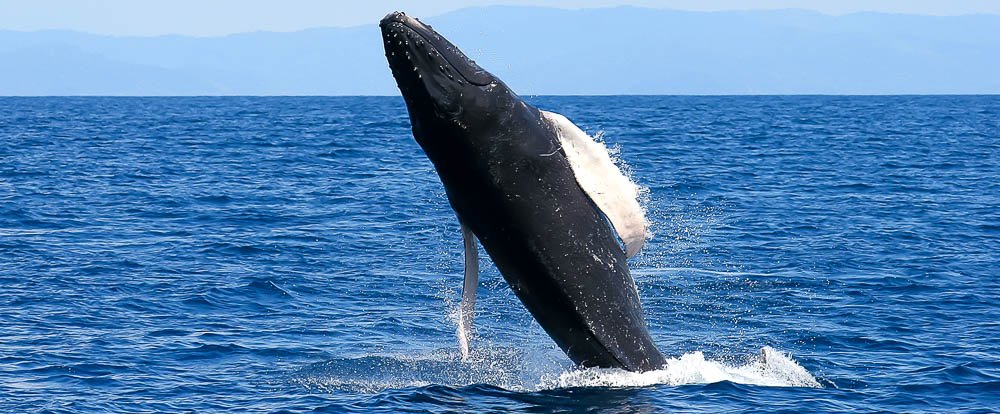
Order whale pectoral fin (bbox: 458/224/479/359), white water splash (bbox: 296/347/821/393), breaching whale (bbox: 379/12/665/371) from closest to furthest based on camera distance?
breaching whale (bbox: 379/12/665/371), whale pectoral fin (bbox: 458/224/479/359), white water splash (bbox: 296/347/821/393)

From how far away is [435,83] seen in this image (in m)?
11.5

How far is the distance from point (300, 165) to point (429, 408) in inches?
1448

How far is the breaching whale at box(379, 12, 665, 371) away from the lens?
→ 11.5 metres

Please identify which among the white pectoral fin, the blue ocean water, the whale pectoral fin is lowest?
the blue ocean water

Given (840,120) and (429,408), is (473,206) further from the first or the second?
(840,120)

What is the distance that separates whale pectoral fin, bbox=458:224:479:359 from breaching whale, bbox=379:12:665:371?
1 cm

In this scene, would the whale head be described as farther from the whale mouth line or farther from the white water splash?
the white water splash

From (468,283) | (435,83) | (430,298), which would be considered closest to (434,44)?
(435,83)

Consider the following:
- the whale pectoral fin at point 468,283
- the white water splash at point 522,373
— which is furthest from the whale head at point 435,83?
the white water splash at point 522,373

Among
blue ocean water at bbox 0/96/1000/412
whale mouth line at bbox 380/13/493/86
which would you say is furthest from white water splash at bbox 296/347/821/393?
whale mouth line at bbox 380/13/493/86

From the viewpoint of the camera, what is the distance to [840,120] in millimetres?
94188

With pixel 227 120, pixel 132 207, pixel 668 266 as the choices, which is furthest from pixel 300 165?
pixel 227 120

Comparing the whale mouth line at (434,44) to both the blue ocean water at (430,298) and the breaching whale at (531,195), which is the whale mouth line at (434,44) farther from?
the blue ocean water at (430,298)

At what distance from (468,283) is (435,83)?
2.34 metres
